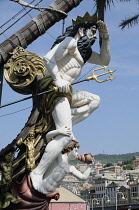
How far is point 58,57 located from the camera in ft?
26.4

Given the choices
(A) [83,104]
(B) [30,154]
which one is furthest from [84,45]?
(B) [30,154]

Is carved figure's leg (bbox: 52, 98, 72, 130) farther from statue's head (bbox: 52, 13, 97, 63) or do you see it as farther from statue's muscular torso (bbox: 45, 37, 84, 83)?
statue's head (bbox: 52, 13, 97, 63)

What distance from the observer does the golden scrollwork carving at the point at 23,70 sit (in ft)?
27.7

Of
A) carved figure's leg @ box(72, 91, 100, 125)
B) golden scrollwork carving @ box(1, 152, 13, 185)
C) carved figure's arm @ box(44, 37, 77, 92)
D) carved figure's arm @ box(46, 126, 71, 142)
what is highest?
carved figure's arm @ box(44, 37, 77, 92)

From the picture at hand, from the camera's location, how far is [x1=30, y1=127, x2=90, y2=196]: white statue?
790cm

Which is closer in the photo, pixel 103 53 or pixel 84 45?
pixel 84 45

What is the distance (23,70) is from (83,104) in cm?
102

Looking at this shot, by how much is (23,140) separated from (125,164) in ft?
558

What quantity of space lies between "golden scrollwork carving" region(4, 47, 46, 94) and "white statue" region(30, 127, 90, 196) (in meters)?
0.93

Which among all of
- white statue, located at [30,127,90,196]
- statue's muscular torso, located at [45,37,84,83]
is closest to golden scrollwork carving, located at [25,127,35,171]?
white statue, located at [30,127,90,196]

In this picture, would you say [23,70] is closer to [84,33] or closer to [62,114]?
[62,114]

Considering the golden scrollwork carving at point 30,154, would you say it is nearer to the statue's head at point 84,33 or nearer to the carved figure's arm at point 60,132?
the carved figure's arm at point 60,132

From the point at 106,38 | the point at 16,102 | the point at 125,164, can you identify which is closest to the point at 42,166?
the point at 16,102

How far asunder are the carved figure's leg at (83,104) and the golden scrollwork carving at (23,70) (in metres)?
0.62
